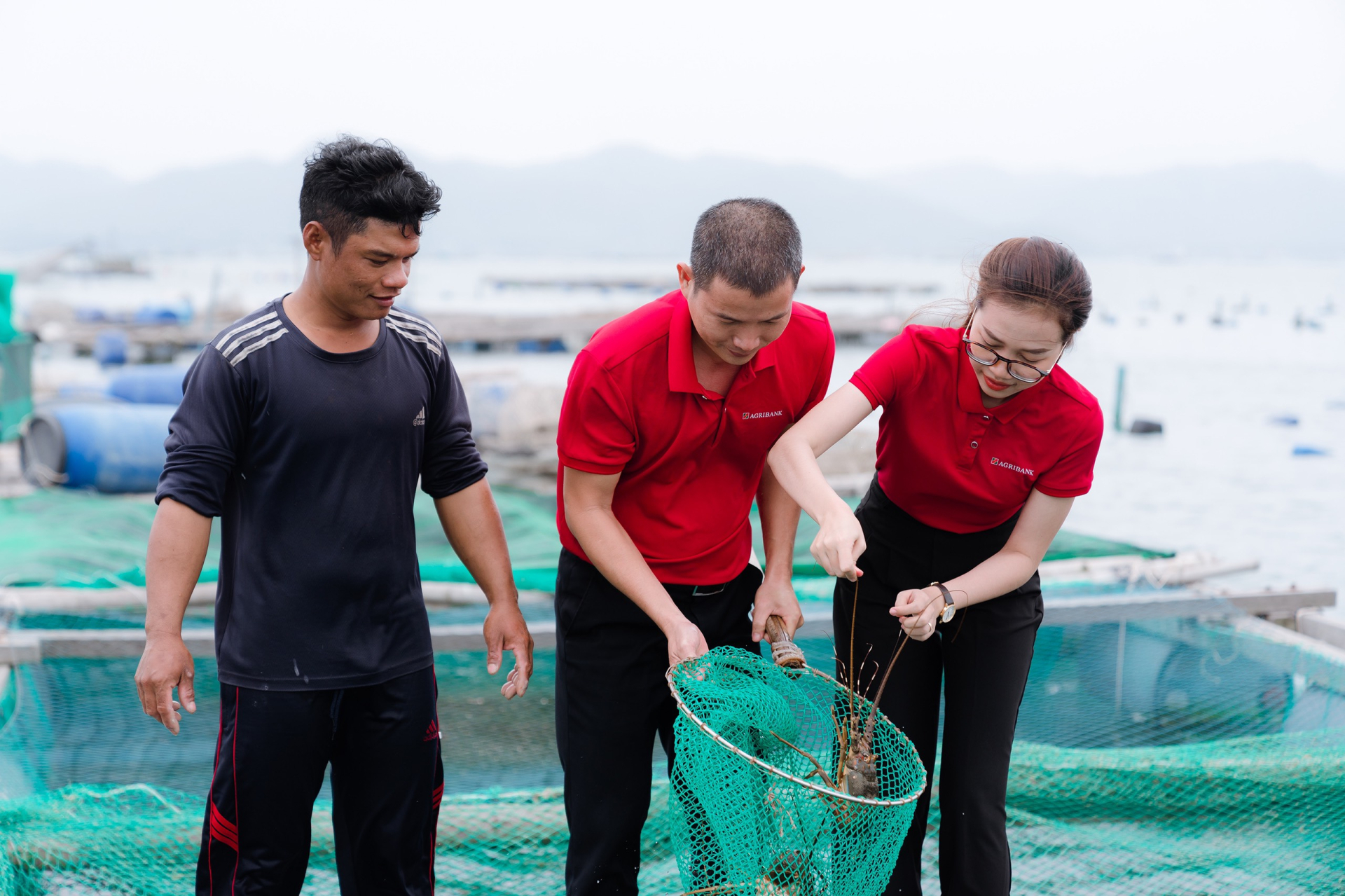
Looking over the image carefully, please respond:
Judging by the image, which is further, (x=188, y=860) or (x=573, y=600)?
(x=188, y=860)

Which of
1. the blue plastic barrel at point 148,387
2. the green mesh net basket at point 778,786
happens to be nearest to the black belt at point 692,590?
the green mesh net basket at point 778,786

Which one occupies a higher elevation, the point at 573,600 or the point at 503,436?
the point at 573,600

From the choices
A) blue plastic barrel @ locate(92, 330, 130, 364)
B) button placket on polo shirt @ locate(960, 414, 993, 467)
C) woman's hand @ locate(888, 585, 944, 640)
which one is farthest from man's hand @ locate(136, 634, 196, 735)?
blue plastic barrel @ locate(92, 330, 130, 364)

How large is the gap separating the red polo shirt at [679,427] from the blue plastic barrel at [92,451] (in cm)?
676

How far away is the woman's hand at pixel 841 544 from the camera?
1975 mm

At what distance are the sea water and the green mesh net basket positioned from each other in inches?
39.1

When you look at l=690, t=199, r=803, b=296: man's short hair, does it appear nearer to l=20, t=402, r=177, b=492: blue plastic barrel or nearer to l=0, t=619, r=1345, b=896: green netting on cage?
l=0, t=619, r=1345, b=896: green netting on cage

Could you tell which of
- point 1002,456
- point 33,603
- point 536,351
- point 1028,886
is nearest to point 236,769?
point 1002,456

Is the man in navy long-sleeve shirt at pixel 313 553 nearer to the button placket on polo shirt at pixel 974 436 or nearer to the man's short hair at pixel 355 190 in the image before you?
the man's short hair at pixel 355 190

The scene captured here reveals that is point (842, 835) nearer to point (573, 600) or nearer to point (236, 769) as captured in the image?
point (573, 600)

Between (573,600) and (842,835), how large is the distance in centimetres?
84

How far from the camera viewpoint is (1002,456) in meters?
2.31

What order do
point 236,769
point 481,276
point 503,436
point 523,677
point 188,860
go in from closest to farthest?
point 236,769, point 523,677, point 188,860, point 503,436, point 481,276

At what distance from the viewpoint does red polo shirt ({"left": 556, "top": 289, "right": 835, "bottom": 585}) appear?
2.22m
